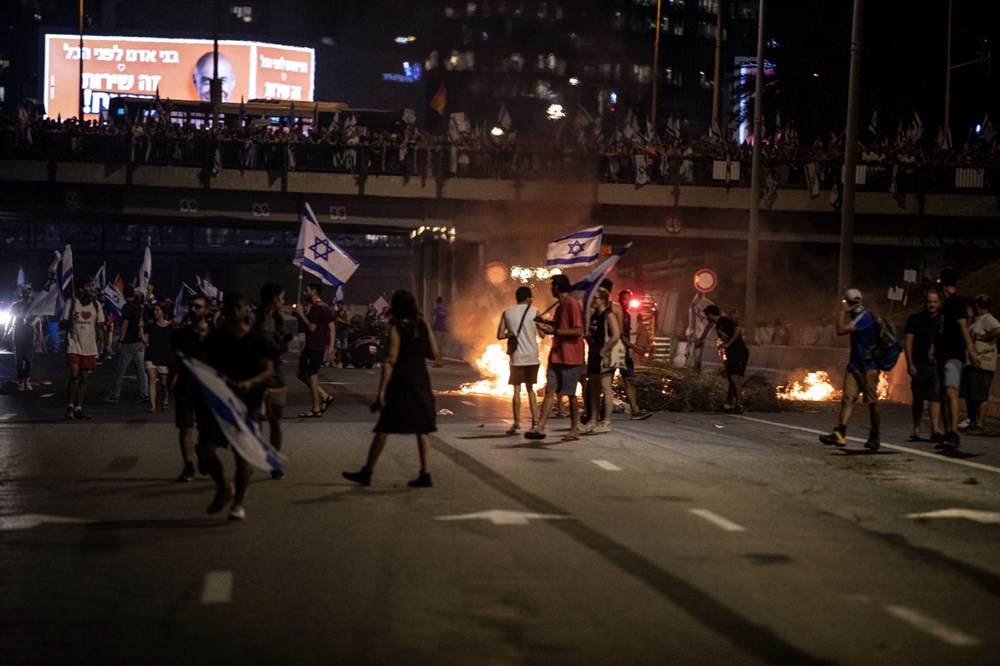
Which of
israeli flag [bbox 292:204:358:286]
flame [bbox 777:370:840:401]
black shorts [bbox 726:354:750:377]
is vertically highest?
israeli flag [bbox 292:204:358:286]

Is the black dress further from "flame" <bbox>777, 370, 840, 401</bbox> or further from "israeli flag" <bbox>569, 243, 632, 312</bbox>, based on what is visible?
"flame" <bbox>777, 370, 840, 401</bbox>

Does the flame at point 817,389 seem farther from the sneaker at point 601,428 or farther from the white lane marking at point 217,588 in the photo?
the white lane marking at point 217,588

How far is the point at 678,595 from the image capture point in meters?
7.35

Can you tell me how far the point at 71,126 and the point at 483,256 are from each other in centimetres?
1514

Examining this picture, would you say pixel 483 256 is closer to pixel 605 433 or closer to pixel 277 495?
pixel 605 433

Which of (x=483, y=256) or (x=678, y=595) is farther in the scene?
(x=483, y=256)

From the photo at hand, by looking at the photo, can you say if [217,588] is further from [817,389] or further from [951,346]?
[817,389]

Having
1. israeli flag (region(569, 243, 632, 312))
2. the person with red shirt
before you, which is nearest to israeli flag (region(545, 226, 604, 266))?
israeli flag (region(569, 243, 632, 312))

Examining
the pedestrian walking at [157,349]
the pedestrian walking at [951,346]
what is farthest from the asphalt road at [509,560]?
the pedestrian walking at [157,349]

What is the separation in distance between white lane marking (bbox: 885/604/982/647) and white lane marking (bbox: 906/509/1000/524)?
Answer: 3581 mm

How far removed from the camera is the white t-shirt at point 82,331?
18.6 metres

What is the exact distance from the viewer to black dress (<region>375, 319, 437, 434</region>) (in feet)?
37.0

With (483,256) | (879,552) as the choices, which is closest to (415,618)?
(879,552)

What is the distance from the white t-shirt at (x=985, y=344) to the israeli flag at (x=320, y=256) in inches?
337
